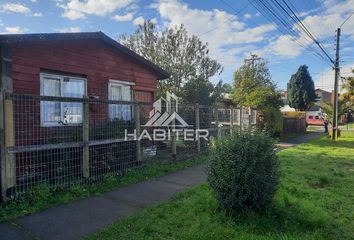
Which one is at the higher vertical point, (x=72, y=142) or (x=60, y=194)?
(x=72, y=142)

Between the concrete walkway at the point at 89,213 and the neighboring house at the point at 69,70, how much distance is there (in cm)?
273

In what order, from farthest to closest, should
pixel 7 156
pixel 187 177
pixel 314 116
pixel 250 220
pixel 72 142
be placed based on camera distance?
pixel 314 116
pixel 187 177
pixel 72 142
pixel 7 156
pixel 250 220

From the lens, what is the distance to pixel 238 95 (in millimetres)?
30281

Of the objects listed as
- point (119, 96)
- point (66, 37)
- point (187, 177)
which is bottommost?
point (187, 177)

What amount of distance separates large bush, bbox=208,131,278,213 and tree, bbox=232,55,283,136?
4.68ft

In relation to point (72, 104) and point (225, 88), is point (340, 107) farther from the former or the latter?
point (72, 104)

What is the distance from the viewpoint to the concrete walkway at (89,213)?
4121 mm

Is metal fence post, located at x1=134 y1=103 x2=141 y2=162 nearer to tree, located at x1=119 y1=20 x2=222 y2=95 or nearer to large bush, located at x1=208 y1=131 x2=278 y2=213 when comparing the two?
large bush, located at x1=208 y1=131 x2=278 y2=213

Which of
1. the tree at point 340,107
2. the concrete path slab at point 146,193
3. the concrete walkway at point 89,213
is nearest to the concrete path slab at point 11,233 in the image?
the concrete walkway at point 89,213

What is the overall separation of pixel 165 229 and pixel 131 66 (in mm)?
8931

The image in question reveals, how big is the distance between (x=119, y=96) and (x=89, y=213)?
7117mm

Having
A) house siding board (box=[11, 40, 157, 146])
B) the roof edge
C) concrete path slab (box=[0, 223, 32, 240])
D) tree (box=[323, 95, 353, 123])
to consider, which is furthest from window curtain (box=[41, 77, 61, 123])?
tree (box=[323, 95, 353, 123])

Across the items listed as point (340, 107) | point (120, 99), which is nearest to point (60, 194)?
point (120, 99)

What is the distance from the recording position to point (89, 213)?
4.91 metres
